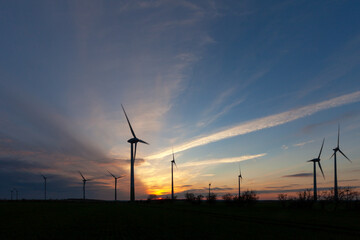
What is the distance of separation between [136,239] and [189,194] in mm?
98505

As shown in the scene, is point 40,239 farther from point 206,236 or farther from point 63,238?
point 206,236

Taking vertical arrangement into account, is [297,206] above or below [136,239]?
below

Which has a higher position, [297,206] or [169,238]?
[169,238]

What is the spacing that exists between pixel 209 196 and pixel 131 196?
2838 cm

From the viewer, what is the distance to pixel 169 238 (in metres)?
19.3

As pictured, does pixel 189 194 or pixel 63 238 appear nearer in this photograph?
pixel 63 238

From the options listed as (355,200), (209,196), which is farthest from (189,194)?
(355,200)

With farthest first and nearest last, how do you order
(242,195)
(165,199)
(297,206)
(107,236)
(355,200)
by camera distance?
(165,199) < (242,195) < (297,206) < (355,200) < (107,236)

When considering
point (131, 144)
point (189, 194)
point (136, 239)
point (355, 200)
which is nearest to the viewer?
point (136, 239)

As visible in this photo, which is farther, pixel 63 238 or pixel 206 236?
pixel 206 236

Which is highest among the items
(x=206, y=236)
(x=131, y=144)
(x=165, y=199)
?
(x=131, y=144)

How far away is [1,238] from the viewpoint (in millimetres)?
19234

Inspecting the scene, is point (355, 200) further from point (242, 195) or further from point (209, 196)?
point (209, 196)

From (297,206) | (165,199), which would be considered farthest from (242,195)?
(165,199)
